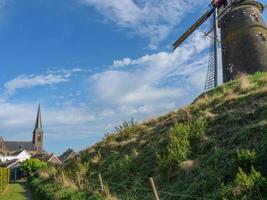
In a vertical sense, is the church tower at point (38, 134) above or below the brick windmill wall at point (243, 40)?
above

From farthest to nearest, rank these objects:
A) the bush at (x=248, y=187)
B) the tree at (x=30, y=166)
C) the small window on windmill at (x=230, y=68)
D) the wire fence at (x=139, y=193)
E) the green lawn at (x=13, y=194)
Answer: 1. the tree at (x=30, y=166)
2. the small window on windmill at (x=230, y=68)
3. the green lawn at (x=13, y=194)
4. the wire fence at (x=139, y=193)
5. the bush at (x=248, y=187)

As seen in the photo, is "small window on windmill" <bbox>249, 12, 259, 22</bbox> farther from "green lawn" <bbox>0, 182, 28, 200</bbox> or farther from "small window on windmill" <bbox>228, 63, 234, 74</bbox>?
"green lawn" <bbox>0, 182, 28, 200</bbox>

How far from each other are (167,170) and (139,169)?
87.7 inches

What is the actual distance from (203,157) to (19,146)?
124m

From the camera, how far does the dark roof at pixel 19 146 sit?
126 metres

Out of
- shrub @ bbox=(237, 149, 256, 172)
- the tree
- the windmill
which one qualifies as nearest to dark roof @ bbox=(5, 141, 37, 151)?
the tree

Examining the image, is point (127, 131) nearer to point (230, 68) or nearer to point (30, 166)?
point (230, 68)

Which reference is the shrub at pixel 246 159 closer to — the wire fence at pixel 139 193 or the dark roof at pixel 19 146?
the wire fence at pixel 139 193

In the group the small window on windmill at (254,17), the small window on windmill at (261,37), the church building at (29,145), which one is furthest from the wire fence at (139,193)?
the church building at (29,145)

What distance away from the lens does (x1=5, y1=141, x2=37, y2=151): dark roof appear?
126 meters

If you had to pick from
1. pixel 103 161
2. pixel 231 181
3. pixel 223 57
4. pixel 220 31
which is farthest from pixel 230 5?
pixel 231 181

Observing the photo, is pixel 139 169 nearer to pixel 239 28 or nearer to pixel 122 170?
pixel 122 170

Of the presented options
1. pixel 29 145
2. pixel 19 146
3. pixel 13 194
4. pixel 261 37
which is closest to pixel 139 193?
pixel 261 37

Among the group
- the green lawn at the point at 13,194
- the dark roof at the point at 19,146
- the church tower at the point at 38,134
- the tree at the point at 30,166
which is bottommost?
the green lawn at the point at 13,194
